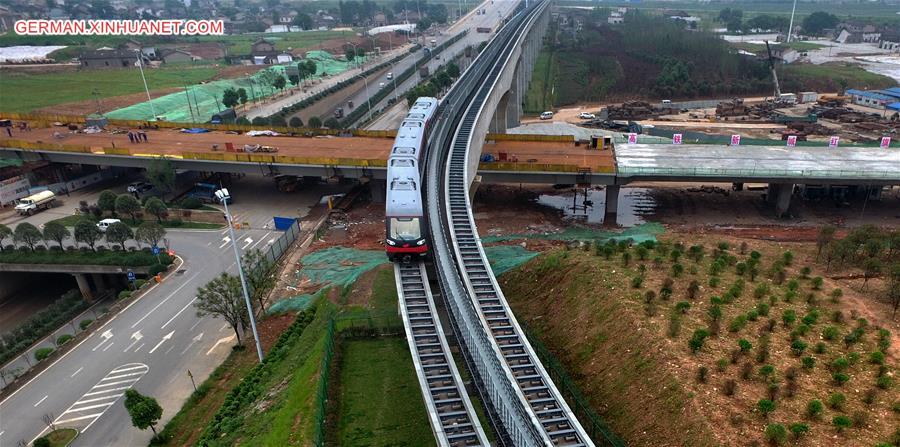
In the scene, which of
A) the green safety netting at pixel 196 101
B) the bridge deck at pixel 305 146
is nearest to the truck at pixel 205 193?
the bridge deck at pixel 305 146

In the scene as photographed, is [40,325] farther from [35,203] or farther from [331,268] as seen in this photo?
[35,203]

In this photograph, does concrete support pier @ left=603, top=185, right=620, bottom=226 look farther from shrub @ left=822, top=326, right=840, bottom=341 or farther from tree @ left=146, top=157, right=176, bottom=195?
tree @ left=146, top=157, right=176, bottom=195

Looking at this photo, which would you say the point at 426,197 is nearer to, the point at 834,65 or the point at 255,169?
the point at 255,169

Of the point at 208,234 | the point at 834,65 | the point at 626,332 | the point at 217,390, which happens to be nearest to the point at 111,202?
the point at 208,234

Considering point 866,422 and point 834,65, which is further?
point 834,65

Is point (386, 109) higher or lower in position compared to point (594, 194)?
higher
